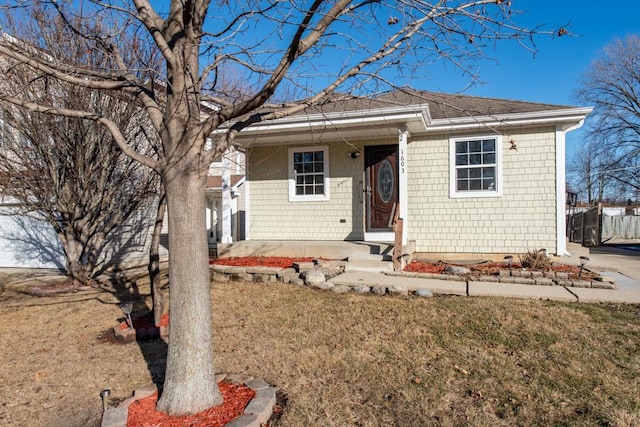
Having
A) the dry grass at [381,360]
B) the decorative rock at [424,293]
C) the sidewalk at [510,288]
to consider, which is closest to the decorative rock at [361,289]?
the sidewalk at [510,288]

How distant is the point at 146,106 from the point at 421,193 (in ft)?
24.7

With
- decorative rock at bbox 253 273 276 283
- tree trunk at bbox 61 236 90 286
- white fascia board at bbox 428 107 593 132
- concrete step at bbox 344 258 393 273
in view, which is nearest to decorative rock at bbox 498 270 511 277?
concrete step at bbox 344 258 393 273

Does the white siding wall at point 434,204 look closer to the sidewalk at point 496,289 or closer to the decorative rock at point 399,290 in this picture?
the sidewalk at point 496,289

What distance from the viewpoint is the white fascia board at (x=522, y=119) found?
848cm

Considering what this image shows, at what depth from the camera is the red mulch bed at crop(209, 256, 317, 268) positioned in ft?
27.1

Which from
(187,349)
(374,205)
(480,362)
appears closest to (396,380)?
(480,362)

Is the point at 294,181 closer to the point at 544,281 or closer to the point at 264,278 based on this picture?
the point at 264,278

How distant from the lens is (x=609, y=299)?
579 cm

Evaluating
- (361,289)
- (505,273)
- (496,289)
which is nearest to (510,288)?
(496,289)

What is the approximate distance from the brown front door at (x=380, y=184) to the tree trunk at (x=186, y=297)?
23.6ft

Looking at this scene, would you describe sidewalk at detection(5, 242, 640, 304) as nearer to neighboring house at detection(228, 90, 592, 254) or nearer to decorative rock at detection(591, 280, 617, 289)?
decorative rock at detection(591, 280, 617, 289)

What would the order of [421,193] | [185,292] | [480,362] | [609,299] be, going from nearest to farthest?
[185,292], [480,362], [609,299], [421,193]

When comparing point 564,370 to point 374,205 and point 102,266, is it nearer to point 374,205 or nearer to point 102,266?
point 374,205

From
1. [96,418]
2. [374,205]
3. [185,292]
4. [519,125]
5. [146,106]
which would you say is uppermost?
[519,125]
